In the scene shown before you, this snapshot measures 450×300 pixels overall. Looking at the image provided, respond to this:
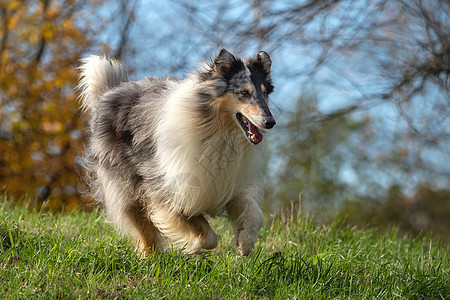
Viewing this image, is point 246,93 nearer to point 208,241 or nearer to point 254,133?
point 254,133

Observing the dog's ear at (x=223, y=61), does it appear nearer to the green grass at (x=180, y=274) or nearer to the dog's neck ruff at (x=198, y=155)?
the dog's neck ruff at (x=198, y=155)

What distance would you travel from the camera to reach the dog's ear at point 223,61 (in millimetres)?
4113

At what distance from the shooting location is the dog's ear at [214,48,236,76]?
13.5ft

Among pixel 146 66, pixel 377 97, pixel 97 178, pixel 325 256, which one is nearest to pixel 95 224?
pixel 97 178

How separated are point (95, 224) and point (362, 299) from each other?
3.32 metres

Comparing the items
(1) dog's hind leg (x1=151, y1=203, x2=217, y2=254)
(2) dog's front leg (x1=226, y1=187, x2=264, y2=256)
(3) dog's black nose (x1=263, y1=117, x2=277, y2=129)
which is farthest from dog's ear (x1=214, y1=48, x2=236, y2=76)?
(1) dog's hind leg (x1=151, y1=203, x2=217, y2=254)

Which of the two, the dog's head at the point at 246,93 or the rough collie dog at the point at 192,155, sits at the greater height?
the dog's head at the point at 246,93

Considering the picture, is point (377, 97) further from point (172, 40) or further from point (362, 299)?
point (362, 299)

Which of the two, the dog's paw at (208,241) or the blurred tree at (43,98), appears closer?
the dog's paw at (208,241)

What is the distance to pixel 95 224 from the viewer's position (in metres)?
5.96

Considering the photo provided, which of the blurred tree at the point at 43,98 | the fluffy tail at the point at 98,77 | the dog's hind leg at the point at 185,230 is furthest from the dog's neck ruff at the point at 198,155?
the blurred tree at the point at 43,98

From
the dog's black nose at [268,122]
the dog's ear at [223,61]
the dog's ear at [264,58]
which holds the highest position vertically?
the dog's ear at [264,58]

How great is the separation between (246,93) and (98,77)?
7.22 ft

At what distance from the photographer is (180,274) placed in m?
3.81
